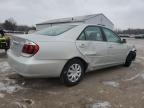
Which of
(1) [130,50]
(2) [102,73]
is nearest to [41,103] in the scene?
(2) [102,73]

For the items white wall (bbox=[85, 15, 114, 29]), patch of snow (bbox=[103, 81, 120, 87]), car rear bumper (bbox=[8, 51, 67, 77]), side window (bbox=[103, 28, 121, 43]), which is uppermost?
white wall (bbox=[85, 15, 114, 29])

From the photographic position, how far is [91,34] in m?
4.85

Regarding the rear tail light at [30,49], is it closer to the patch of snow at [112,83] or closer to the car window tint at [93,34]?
the car window tint at [93,34]

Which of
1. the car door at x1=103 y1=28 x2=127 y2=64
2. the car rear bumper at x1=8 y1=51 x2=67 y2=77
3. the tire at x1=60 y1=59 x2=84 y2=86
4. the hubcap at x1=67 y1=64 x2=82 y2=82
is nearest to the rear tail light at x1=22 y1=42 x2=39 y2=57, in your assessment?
the car rear bumper at x1=8 y1=51 x2=67 y2=77

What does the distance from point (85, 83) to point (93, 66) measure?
51 cm

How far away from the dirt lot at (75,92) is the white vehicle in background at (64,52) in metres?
0.37

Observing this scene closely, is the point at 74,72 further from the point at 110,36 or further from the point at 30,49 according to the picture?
the point at 110,36

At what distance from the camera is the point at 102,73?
566 cm

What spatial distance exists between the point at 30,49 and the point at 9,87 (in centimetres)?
111

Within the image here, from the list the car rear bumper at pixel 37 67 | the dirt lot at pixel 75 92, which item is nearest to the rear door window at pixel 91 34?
the car rear bumper at pixel 37 67

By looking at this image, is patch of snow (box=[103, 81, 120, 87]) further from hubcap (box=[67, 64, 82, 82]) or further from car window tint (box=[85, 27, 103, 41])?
car window tint (box=[85, 27, 103, 41])

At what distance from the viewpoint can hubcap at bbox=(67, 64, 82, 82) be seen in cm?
426

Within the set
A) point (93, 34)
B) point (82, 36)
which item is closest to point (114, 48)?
point (93, 34)

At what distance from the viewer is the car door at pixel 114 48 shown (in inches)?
211
